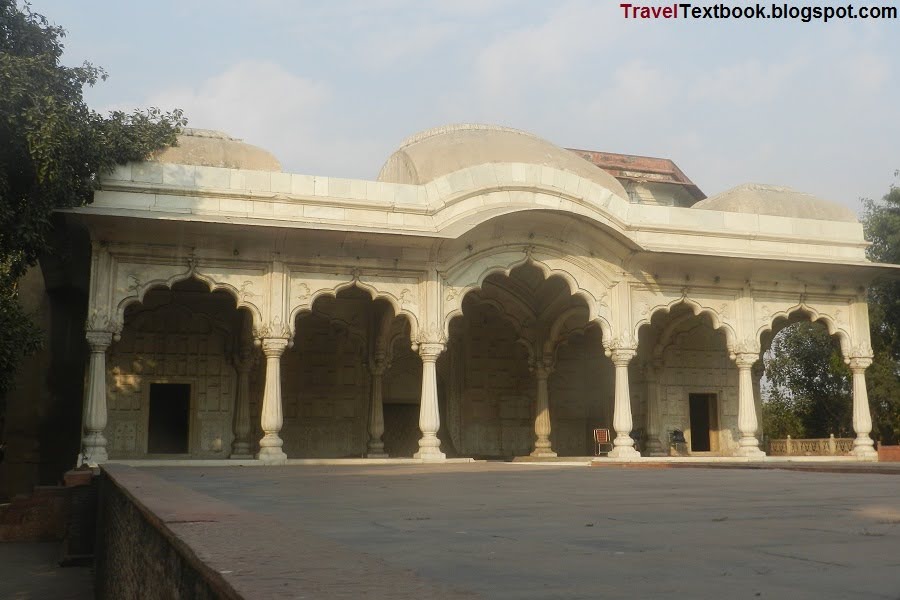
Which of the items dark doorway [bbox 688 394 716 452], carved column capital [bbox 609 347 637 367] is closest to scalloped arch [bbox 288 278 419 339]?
carved column capital [bbox 609 347 637 367]

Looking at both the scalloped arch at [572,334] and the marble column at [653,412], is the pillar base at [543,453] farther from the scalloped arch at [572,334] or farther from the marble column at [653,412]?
the marble column at [653,412]

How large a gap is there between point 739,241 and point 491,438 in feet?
19.8

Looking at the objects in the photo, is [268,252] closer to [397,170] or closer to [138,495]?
[397,170]

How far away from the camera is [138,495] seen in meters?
4.86

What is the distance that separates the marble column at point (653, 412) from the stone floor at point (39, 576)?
11.0 m

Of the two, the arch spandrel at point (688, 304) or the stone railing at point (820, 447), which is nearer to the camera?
the arch spandrel at point (688, 304)

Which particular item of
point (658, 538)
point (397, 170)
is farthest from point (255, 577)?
point (397, 170)

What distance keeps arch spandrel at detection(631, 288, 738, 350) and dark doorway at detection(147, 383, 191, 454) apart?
7.86 metres

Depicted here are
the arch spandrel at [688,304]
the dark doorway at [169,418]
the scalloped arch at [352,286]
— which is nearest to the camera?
the scalloped arch at [352,286]

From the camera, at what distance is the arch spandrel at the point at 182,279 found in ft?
42.4

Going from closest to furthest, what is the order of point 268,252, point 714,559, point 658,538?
1. point 714,559
2. point 658,538
3. point 268,252

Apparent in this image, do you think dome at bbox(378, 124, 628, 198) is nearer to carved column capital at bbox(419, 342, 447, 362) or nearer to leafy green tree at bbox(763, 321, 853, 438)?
carved column capital at bbox(419, 342, 447, 362)

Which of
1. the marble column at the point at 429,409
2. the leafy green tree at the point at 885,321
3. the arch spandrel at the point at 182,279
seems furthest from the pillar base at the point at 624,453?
the leafy green tree at the point at 885,321

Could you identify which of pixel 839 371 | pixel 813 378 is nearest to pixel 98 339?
pixel 839 371
